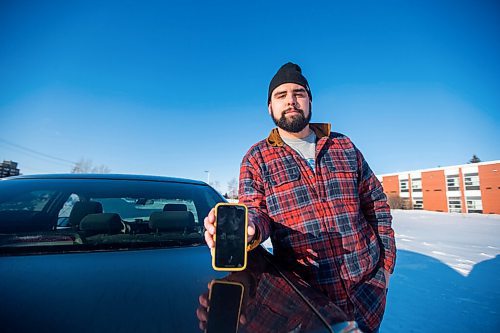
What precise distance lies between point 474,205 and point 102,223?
47.1 meters

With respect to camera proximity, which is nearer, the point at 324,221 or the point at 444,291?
the point at 324,221

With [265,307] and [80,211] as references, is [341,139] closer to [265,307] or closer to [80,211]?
[265,307]

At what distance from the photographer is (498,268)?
3.31 metres

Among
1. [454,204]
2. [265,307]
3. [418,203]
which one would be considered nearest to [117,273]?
[265,307]

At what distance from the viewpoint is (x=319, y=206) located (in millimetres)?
1337

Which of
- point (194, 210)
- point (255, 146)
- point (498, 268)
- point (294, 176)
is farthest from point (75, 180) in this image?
point (498, 268)

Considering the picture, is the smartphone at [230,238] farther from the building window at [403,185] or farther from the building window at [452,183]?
the building window at [403,185]

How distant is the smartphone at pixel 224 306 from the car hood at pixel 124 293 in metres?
0.04

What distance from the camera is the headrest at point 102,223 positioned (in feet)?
4.33

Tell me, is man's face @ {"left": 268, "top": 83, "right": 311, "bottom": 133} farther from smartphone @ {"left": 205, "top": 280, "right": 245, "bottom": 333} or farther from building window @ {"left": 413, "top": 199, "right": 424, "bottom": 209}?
building window @ {"left": 413, "top": 199, "right": 424, "bottom": 209}

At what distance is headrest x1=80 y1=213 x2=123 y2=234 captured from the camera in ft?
4.33

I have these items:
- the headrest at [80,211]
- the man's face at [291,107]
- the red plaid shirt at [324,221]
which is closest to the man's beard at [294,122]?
the man's face at [291,107]

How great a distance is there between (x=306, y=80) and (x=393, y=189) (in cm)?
5126

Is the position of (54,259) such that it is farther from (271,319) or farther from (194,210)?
(271,319)
